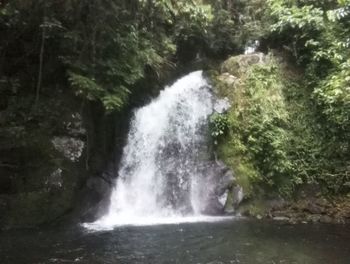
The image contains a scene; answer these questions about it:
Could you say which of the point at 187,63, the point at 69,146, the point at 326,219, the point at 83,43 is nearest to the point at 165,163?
the point at 69,146

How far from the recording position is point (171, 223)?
930 cm

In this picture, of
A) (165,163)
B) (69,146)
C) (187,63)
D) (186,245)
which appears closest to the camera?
(186,245)

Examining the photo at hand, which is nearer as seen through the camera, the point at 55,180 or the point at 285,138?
the point at 55,180

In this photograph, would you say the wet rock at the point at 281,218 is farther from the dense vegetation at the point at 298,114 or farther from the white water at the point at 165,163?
the white water at the point at 165,163

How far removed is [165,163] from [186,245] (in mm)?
4096

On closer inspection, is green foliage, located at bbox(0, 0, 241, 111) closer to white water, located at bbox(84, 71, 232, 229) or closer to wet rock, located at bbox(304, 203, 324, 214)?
white water, located at bbox(84, 71, 232, 229)

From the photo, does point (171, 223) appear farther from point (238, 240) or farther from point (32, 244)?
point (32, 244)

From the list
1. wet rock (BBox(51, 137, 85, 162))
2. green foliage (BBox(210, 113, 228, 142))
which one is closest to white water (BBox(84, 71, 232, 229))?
green foliage (BBox(210, 113, 228, 142))

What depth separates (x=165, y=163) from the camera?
11203 mm

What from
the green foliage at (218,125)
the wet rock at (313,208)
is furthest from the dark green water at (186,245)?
the green foliage at (218,125)

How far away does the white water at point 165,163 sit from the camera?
1053 centimetres

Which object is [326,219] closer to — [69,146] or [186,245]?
[186,245]

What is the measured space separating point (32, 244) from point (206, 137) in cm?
576

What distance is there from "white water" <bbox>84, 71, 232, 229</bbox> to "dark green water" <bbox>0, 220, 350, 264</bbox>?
1.43m
